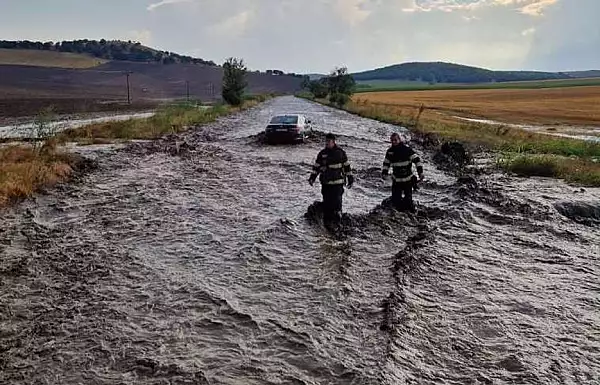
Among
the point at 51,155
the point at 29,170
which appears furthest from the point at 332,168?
the point at 51,155

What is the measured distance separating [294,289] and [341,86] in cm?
6431

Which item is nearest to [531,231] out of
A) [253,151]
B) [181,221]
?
[181,221]

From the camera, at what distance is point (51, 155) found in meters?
20.8

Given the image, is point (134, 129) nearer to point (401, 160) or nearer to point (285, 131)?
point (285, 131)

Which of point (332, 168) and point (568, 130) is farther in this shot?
point (568, 130)

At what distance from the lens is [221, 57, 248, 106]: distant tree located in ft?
192

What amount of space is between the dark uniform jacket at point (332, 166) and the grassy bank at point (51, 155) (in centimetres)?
769

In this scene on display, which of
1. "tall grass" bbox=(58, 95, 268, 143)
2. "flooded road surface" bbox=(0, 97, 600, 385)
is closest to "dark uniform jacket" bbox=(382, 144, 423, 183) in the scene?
"flooded road surface" bbox=(0, 97, 600, 385)

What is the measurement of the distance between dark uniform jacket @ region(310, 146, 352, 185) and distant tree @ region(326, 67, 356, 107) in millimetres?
58539

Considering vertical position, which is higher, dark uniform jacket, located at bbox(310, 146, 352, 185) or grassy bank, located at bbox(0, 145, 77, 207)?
dark uniform jacket, located at bbox(310, 146, 352, 185)

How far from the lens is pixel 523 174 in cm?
2109

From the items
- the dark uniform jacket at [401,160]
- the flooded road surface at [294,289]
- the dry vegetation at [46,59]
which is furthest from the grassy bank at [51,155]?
the dry vegetation at [46,59]

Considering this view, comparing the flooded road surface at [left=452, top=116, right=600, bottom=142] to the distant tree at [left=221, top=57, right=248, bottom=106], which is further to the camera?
the distant tree at [left=221, top=57, right=248, bottom=106]

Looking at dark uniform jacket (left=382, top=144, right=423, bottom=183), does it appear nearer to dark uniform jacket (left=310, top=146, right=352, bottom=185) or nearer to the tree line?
dark uniform jacket (left=310, top=146, right=352, bottom=185)
